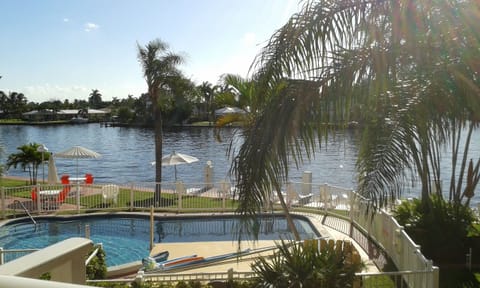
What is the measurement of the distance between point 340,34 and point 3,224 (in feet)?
40.0

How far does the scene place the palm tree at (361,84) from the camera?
4.76 metres

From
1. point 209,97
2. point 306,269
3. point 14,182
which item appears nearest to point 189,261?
point 306,269

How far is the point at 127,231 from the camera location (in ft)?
44.8

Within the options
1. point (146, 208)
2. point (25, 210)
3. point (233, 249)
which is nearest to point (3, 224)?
point (25, 210)

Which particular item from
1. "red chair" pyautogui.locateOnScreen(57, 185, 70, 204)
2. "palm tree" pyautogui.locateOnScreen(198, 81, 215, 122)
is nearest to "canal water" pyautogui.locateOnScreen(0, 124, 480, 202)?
"palm tree" pyautogui.locateOnScreen(198, 81, 215, 122)

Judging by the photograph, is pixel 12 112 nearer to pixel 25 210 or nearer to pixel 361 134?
pixel 25 210

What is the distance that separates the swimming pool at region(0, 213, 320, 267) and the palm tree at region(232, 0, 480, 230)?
728 centimetres

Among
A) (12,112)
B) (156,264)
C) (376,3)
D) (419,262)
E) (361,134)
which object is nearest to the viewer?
(376,3)

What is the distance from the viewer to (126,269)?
9.72m

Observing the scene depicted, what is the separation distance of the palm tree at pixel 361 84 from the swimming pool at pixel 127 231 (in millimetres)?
7281

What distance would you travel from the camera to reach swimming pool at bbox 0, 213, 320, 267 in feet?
40.7

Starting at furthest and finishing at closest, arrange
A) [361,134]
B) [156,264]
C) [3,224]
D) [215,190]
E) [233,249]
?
[215,190] → [3,224] → [233,249] → [156,264] → [361,134]

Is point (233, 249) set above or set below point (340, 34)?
below

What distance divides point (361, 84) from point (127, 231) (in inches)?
407
